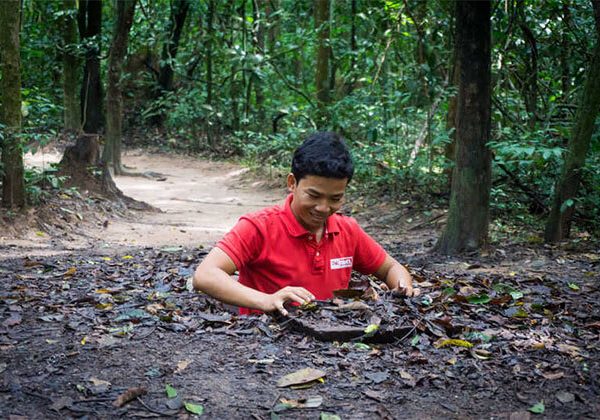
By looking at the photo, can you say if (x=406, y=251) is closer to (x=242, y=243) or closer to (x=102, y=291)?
(x=102, y=291)

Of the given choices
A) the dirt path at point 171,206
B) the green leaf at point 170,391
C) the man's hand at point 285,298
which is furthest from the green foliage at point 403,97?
the green leaf at point 170,391

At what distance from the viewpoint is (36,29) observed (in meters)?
18.4

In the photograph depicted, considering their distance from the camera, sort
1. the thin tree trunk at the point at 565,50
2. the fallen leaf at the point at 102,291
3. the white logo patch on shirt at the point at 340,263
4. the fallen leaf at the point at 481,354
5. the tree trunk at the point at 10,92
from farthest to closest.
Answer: the thin tree trunk at the point at 565,50, the tree trunk at the point at 10,92, the fallen leaf at the point at 102,291, the white logo patch on shirt at the point at 340,263, the fallen leaf at the point at 481,354

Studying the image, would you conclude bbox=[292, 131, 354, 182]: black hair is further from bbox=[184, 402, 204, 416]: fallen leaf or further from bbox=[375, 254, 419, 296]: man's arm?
bbox=[184, 402, 204, 416]: fallen leaf

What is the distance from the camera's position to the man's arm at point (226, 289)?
10.3 ft

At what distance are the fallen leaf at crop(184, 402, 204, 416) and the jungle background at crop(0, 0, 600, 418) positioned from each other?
1.4 inches

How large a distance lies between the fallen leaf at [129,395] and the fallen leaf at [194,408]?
0.20 m

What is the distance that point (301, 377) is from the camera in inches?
104

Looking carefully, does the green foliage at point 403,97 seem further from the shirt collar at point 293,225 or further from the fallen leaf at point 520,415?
the fallen leaf at point 520,415

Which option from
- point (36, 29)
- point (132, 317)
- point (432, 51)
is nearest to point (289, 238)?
point (132, 317)

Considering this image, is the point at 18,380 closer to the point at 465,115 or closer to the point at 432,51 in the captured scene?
the point at 465,115

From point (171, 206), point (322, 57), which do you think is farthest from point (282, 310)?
point (322, 57)

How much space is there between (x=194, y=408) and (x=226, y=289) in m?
0.88

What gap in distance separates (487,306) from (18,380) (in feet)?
8.00
